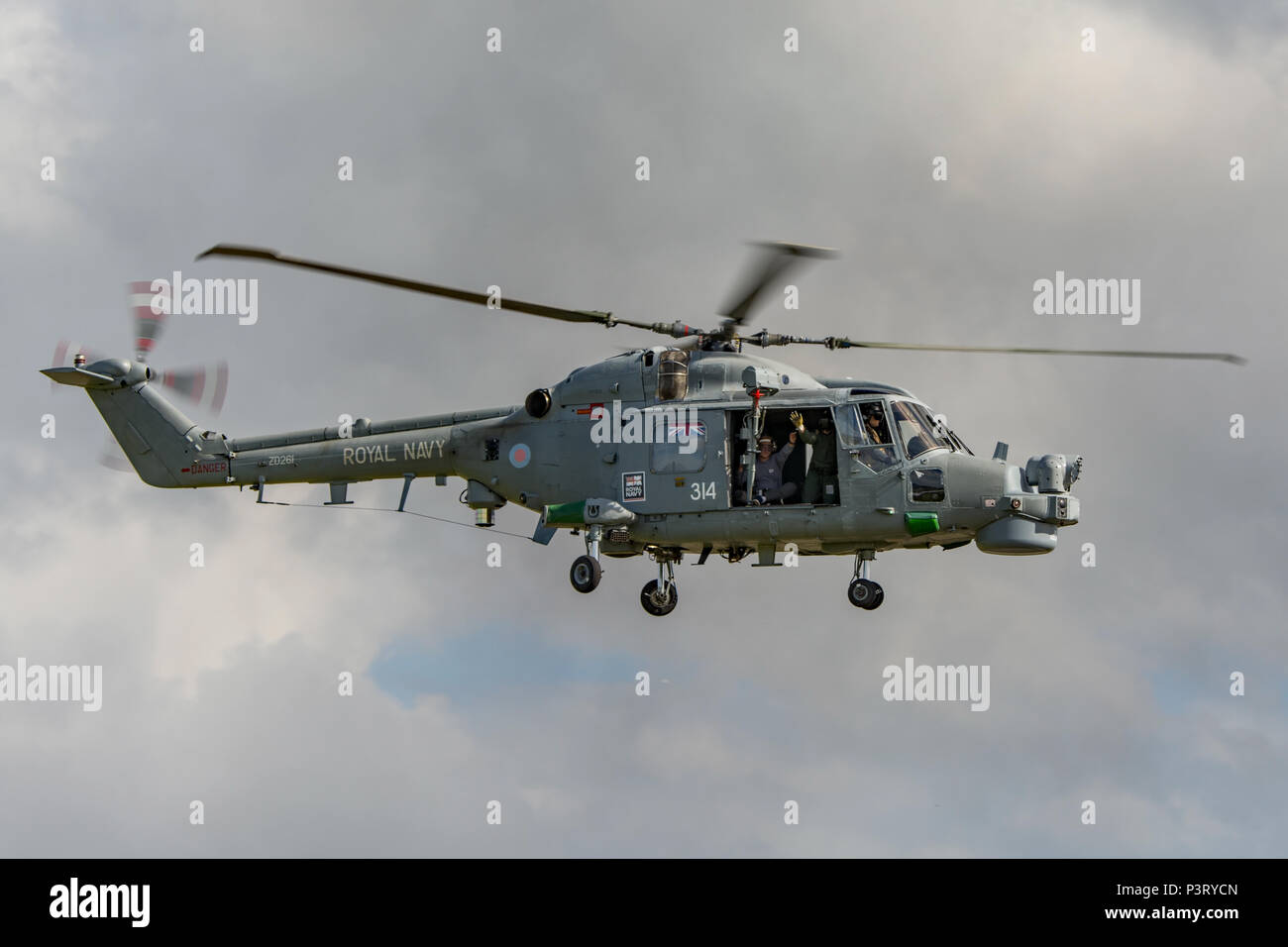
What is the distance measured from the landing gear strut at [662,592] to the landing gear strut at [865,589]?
3.34 metres

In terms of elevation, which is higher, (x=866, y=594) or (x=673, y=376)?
(x=673, y=376)

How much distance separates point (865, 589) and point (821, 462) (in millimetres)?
2300

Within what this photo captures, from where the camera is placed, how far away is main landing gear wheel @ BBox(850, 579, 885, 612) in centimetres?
2689

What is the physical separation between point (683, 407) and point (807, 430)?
2.21 m

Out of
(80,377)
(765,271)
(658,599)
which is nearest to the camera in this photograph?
(765,271)

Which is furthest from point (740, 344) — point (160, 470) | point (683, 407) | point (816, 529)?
point (160, 470)

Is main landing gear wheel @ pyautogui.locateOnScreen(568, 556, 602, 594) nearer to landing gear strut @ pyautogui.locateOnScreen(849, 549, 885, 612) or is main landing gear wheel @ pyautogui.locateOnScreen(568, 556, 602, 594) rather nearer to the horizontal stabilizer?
landing gear strut @ pyautogui.locateOnScreen(849, 549, 885, 612)

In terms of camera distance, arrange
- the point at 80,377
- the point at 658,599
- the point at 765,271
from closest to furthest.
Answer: the point at 765,271
the point at 658,599
the point at 80,377

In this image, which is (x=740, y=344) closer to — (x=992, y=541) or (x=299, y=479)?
(x=992, y=541)

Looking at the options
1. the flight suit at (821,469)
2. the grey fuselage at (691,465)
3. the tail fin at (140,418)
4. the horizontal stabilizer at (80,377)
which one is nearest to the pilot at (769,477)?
the grey fuselage at (691,465)

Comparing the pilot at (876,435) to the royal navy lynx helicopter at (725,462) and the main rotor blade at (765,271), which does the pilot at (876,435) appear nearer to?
the royal navy lynx helicopter at (725,462)

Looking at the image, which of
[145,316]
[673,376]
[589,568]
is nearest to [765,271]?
[673,376]

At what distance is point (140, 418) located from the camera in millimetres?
33375

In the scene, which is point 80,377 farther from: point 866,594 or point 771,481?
point 866,594
